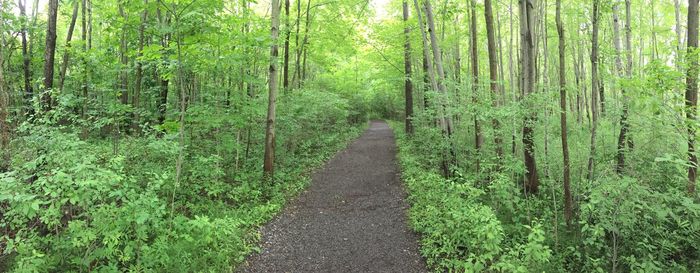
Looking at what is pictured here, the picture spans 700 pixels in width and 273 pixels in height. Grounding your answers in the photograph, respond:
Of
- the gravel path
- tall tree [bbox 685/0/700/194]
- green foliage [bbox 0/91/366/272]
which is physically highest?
tall tree [bbox 685/0/700/194]

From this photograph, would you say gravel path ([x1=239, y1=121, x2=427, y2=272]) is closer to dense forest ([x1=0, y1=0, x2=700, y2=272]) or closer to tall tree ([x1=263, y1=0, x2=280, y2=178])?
dense forest ([x1=0, y1=0, x2=700, y2=272])

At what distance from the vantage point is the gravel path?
5.09 m

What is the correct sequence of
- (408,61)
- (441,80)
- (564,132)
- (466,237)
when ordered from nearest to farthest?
(466,237)
(564,132)
(441,80)
(408,61)

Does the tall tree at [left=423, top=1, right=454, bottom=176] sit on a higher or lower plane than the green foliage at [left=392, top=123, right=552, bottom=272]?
higher

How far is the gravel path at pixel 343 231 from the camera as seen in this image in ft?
16.7

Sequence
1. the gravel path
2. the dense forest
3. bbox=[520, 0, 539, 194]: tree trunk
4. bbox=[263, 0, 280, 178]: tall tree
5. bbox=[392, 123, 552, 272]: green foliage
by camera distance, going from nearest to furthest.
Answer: the dense forest → bbox=[392, 123, 552, 272]: green foliage → the gravel path → bbox=[520, 0, 539, 194]: tree trunk → bbox=[263, 0, 280, 178]: tall tree

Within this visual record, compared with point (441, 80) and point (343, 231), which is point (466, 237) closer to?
point (343, 231)

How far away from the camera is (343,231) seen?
6332mm

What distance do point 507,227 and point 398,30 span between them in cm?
940

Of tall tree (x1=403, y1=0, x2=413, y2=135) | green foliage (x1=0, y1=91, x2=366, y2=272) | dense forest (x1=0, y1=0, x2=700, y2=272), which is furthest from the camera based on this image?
tall tree (x1=403, y1=0, x2=413, y2=135)

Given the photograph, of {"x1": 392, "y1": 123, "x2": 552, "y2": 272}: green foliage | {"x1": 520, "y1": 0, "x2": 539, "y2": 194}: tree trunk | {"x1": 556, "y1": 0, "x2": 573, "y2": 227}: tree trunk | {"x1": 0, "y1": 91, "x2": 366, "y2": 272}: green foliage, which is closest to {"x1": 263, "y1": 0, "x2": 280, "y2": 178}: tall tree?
{"x1": 0, "y1": 91, "x2": 366, "y2": 272}: green foliage

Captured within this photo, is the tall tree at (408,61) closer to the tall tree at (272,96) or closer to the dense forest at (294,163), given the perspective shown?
the dense forest at (294,163)

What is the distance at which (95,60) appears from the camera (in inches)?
346

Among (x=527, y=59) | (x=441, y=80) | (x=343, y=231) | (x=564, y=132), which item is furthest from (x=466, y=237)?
(x=441, y=80)
